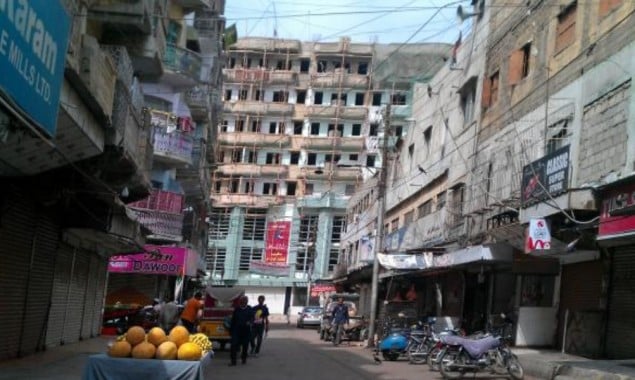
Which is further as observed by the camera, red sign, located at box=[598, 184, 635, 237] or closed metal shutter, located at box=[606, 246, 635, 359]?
closed metal shutter, located at box=[606, 246, 635, 359]

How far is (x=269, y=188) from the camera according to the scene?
3268 inches

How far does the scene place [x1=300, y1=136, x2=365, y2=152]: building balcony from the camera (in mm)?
79688

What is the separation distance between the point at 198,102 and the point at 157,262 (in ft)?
32.7

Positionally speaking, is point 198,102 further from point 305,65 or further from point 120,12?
point 305,65

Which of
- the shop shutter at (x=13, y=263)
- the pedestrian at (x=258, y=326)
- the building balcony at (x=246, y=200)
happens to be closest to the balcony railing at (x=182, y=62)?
the pedestrian at (x=258, y=326)

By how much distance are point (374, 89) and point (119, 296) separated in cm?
5027

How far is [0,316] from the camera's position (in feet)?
47.0

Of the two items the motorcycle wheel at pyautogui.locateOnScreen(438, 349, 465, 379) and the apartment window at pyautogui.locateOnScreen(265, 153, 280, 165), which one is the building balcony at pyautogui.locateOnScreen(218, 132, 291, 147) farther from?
the motorcycle wheel at pyautogui.locateOnScreen(438, 349, 465, 379)

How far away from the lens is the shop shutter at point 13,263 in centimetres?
1438

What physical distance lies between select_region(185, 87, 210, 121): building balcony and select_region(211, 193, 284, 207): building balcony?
3752 cm

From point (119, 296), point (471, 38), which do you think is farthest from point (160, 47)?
point (119, 296)

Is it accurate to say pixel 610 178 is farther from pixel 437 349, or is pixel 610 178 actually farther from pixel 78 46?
→ pixel 78 46

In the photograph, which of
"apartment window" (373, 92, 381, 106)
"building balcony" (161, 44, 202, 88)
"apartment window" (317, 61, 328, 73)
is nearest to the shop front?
"building balcony" (161, 44, 202, 88)

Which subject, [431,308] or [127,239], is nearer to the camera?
[127,239]
